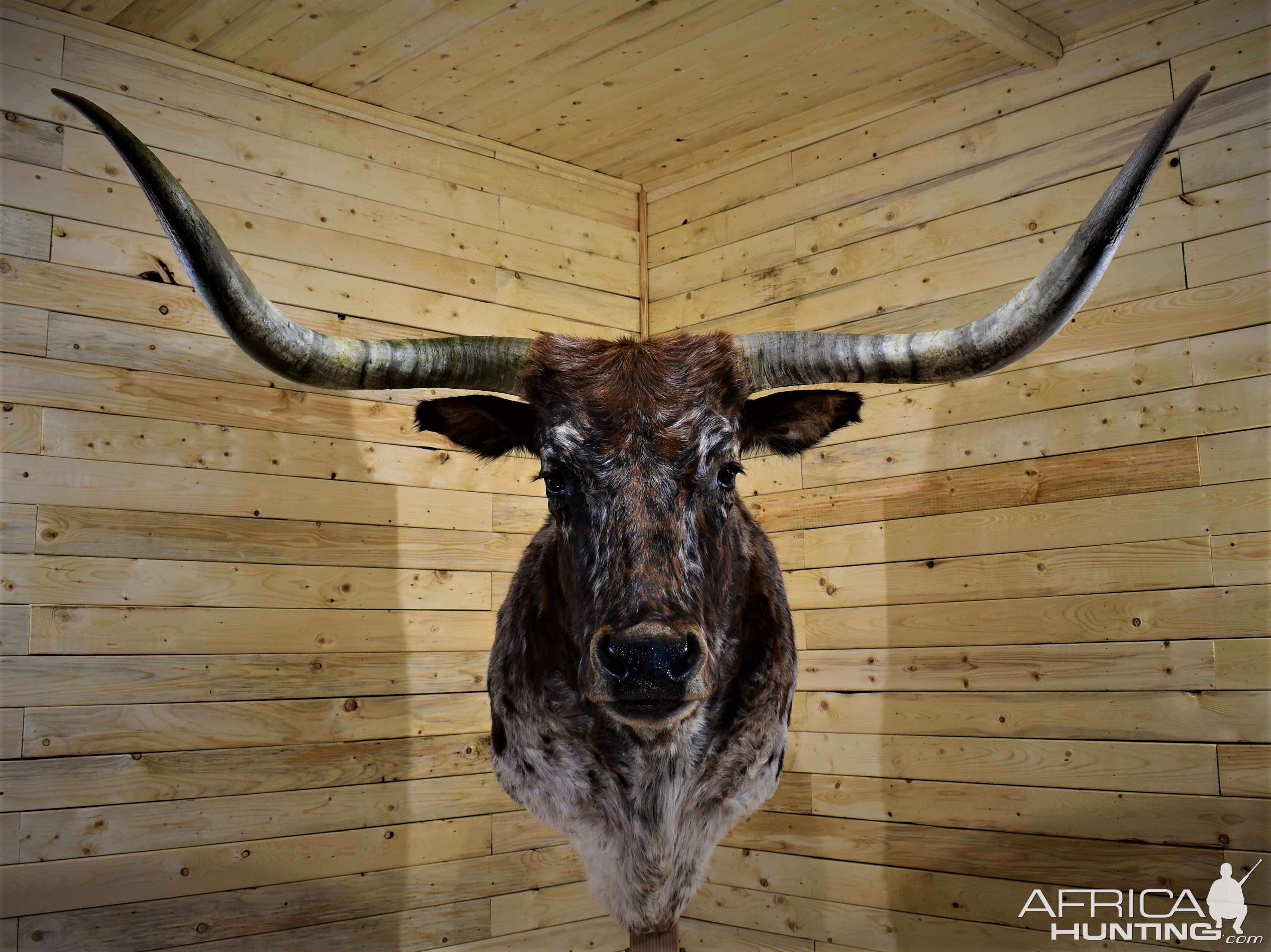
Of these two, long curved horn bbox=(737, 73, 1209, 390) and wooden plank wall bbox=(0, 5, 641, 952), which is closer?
long curved horn bbox=(737, 73, 1209, 390)

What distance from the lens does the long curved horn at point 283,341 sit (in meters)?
1.90

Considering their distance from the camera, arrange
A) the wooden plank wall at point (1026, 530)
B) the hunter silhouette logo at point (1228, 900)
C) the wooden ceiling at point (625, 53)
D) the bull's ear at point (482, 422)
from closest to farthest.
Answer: the bull's ear at point (482, 422), the hunter silhouette logo at point (1228, 900), the wooden plank wall at point (1026, 530), the wooden ceiling at point (625, 53)

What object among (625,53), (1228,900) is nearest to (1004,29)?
(625,53)

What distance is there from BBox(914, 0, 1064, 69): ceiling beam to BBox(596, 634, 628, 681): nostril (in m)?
2.17

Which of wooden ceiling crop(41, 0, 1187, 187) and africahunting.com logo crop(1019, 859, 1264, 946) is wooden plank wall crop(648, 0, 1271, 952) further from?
wooden ceiling crop(41, 0, 1187, 187)

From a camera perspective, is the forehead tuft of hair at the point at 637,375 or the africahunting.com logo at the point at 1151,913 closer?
the forehead tuft of hair at the point at 637,375

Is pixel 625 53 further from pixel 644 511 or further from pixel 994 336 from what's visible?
pixel 644 511

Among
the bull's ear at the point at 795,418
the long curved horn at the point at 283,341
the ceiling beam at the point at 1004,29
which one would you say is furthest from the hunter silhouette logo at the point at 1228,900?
the ceiling beam at the point at 1004,29

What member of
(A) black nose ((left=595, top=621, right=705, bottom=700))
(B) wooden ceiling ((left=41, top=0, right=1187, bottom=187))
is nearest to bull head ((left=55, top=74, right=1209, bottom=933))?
(A) black nose ((left=595, top=621, right=705, bottom=700))

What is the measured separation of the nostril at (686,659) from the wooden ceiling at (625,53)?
213 centimetres

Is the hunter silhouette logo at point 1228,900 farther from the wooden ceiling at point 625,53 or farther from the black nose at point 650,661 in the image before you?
the wooden ceiling at point 625,53

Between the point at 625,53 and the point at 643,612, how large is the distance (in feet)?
7.32

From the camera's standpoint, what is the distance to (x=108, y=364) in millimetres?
3133

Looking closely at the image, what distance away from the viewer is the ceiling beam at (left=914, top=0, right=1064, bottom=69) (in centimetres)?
312
